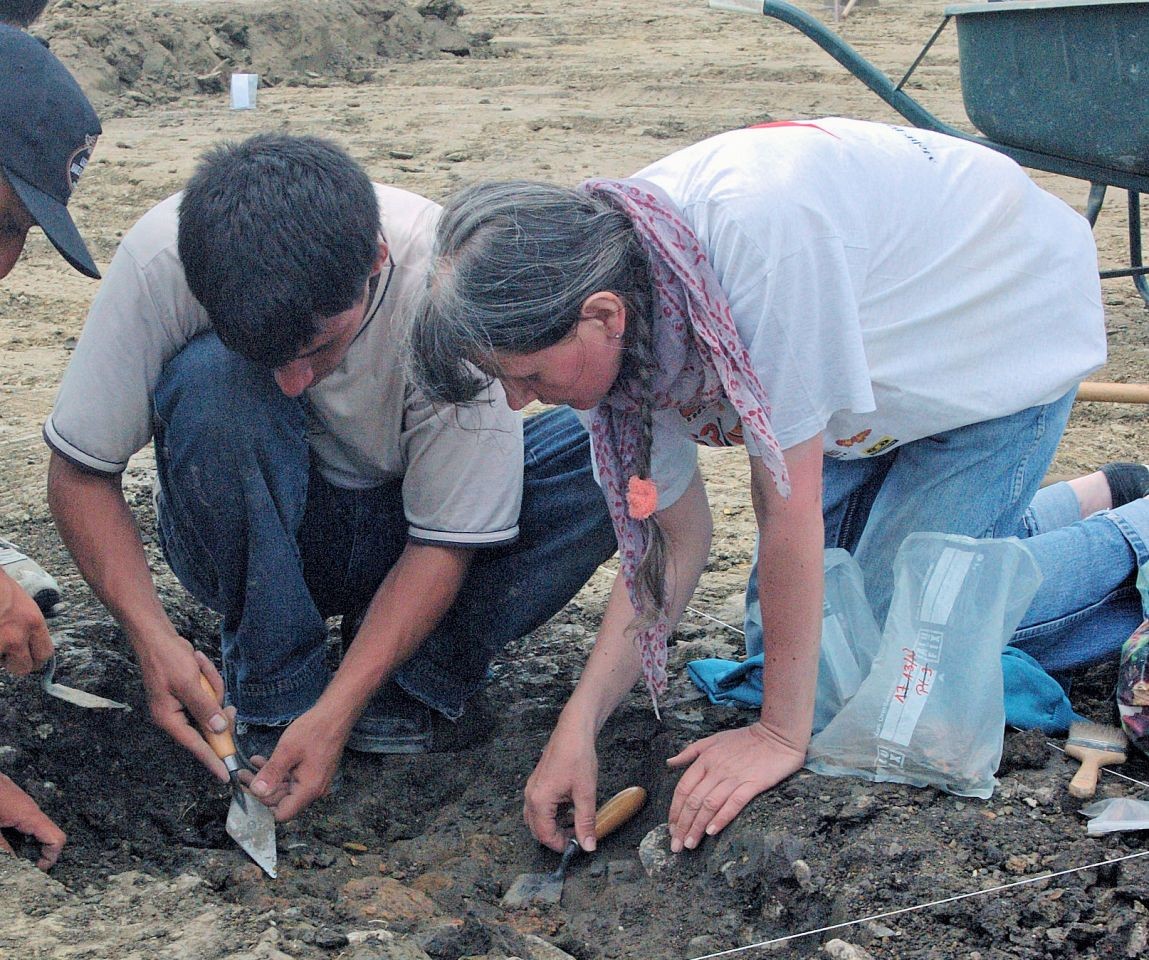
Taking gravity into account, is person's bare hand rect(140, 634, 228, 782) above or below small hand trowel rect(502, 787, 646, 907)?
above

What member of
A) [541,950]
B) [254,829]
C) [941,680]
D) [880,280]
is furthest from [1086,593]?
[254,829]

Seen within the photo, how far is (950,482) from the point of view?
2.21m

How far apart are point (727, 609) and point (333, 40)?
27.1 ft

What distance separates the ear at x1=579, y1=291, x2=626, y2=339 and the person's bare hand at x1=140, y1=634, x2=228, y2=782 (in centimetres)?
96

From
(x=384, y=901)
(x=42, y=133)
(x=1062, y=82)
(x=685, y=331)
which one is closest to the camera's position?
(x=685, y=331)

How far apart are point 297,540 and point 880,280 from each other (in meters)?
1.17

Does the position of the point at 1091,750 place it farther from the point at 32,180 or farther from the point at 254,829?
the point at 32,180

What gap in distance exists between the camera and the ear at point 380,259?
1.85 metres

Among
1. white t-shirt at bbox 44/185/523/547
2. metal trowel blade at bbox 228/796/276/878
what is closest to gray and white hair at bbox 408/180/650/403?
white t-shirt at bbox 44/185/523/547

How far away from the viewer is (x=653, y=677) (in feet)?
6.80

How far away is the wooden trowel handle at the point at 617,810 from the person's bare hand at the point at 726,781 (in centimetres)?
14

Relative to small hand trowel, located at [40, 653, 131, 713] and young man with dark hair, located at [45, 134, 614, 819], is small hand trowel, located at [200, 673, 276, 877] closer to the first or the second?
young man with dark hair, located at [45, 134, 614, 819]

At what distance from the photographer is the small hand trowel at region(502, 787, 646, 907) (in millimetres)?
2041

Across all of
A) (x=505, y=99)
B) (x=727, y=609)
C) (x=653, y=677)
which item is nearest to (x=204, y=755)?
(x=653, y=677)
